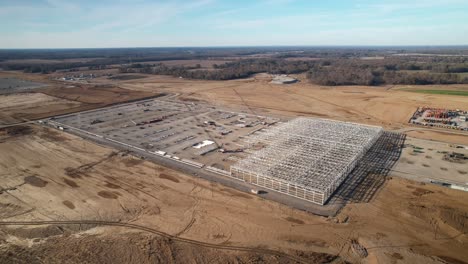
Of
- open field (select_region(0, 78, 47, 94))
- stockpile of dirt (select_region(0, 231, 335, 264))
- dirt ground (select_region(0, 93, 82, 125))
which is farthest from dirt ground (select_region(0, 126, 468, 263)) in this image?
open field (select_region(0, 78, 47, 94))

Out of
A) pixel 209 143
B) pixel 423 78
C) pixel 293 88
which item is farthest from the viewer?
pixel 423 78

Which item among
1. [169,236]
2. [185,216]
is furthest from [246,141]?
[169,236]

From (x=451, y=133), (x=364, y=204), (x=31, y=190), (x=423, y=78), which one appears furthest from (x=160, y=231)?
(x=423, y=78)

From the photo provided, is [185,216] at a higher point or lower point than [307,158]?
lower

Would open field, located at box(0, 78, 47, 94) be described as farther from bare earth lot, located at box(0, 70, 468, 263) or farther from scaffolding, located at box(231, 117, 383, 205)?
scaffolding, located at box(231, 117, 383, 205)

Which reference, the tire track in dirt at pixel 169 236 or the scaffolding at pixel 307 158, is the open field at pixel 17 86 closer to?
the tire track in dirt at pixel 169 236

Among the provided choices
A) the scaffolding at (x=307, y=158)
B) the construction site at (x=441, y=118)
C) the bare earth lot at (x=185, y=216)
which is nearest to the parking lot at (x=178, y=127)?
the scaffolding at (x=307, y=158)

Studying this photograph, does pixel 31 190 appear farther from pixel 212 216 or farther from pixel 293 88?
pixel 293 88

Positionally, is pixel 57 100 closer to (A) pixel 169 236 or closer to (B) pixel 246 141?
(B) pixel 246 141
